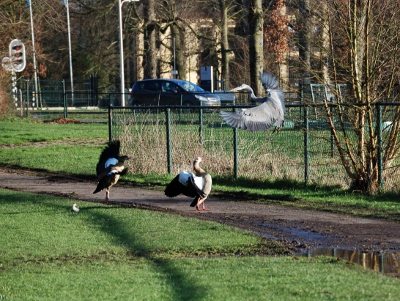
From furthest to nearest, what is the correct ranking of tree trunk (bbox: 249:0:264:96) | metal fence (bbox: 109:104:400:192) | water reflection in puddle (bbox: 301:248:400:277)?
tree trunk (bbox: 249:0:264:96)
metal fence (bbox: 109:104:400:192)
water reflection in puddle (bbox: 301:248:400:277)

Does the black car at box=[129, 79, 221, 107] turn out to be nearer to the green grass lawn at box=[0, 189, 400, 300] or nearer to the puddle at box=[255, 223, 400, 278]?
the green grass lawn at box=[0, 189, 400, 300]

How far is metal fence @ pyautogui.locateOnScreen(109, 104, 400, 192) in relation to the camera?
1526 cm

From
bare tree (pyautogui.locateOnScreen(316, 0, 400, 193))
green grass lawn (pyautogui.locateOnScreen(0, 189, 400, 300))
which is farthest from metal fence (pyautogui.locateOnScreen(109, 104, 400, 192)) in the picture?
green grass lawn (pyautogui.locateOnScreen(0, 189, 400, 300))

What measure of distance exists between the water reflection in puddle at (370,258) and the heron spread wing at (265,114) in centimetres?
464

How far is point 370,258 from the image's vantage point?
9266mm

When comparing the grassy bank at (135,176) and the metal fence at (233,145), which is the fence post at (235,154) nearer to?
the metal fence at (233,145)

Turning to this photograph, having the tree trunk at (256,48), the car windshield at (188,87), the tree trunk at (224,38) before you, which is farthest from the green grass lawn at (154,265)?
the tree trunk at (224,38)

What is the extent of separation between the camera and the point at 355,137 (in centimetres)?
1461

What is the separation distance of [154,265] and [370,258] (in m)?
2.63

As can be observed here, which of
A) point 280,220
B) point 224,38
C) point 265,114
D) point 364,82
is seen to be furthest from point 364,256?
point 224,38

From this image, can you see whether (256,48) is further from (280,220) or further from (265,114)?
(280,220)

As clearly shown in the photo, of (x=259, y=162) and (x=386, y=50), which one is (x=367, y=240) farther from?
(x=259, y=162)

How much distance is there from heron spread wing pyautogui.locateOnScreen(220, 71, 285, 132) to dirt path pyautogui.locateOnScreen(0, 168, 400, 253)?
1.47 metres

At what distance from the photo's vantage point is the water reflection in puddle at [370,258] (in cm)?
863
